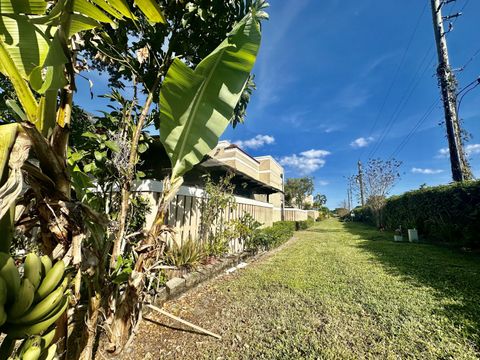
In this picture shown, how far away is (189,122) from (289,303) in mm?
3427

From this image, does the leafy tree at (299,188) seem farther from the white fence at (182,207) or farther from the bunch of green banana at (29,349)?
the bunch of green banana at (29,349)

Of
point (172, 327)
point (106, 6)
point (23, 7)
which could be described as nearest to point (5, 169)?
point (23, 7)

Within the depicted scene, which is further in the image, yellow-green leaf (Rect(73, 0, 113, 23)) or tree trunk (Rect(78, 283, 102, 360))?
tree trunk (Rect(78, 283, 102, 360))

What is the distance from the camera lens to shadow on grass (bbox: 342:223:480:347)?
326 cm

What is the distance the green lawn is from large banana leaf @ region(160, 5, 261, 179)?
2.35 m

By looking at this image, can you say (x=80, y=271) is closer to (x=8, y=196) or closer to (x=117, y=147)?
(x=8, y=196)

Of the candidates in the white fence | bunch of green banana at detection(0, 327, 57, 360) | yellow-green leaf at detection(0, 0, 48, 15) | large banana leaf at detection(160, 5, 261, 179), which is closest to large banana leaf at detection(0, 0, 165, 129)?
yellow-green leaf at detection(0, 0, 48, 15)

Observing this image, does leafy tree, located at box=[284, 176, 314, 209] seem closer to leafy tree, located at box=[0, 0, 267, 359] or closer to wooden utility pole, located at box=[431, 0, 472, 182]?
wooden utility pole, located at box=[431, 0, 472, 182]

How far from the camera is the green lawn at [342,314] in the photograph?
2.62 m

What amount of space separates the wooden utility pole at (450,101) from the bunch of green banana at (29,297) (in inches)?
581

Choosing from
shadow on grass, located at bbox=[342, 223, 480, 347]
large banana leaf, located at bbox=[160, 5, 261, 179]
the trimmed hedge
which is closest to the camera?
large banana leaf, located at bbox=[160, 5, 261, 179]

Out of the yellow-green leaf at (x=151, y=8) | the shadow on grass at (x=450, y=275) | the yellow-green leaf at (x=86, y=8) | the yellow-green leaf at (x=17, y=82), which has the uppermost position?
the yellow-green leaf at (x=151, y=8)

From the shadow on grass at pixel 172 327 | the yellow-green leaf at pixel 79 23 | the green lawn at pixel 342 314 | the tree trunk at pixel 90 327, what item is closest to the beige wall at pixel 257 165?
the green lawn at pixel 342 314

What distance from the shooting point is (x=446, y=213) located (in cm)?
972
